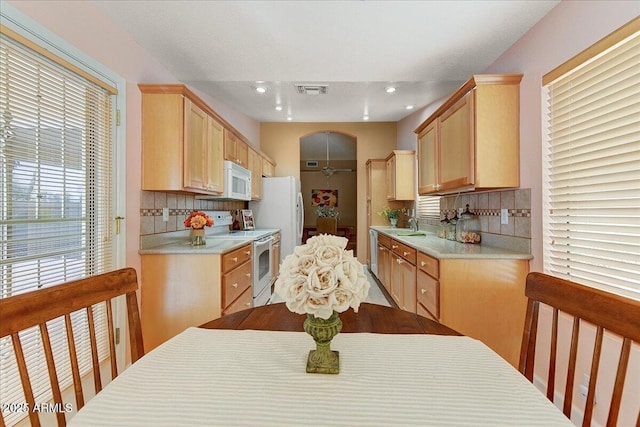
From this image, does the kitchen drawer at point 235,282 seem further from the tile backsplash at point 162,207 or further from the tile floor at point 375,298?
the tile floor at point 375,298

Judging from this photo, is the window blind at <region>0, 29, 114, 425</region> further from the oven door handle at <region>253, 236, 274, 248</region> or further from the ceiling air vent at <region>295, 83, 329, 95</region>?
the ceiling air vent at <region>295, 83, 329, 95</region>

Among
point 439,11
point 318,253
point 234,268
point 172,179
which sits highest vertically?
point 439,11

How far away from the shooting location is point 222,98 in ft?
12.2

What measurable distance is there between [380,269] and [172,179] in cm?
295

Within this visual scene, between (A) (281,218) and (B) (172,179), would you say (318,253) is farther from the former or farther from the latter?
(A) (281,218)

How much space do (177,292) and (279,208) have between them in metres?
2.41

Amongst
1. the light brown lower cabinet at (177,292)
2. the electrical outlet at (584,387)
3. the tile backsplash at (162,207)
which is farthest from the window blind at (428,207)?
the tile backsplash at (162,207)

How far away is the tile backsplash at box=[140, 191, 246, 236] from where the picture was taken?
89.7 inches

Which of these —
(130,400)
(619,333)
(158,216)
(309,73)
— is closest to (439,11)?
(309,73)

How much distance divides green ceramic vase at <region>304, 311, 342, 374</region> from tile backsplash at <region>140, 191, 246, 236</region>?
2.02 meters

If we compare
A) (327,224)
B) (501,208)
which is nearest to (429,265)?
(501,208)

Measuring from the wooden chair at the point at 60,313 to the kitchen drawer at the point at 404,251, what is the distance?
7.15ft

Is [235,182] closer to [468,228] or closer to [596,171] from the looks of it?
[468,228]

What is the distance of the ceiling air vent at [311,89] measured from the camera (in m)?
3.27
